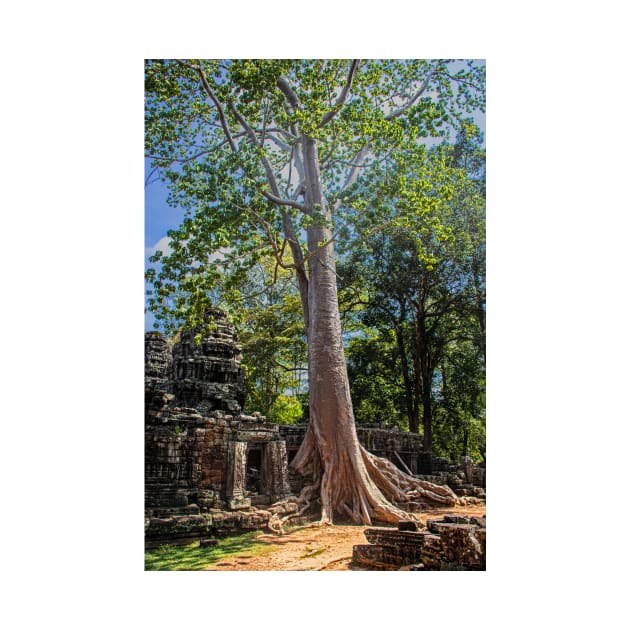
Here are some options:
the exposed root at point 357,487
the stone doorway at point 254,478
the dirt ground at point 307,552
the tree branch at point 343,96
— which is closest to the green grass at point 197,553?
the dirt ground at point 307,552

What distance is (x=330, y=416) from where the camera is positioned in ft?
27.8

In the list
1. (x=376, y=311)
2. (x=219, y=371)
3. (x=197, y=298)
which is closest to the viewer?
(x=197, y=298)

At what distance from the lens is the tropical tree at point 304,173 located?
781 cm

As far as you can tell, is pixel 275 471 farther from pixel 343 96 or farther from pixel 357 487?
pixel 343 96

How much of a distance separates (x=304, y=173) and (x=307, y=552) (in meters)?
5.11

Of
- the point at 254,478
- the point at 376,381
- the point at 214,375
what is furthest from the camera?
the point at 214,375

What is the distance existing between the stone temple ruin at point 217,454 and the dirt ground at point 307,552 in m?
0.35

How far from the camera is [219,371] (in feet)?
34.0

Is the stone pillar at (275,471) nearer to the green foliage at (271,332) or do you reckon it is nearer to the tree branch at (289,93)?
the green foliage at (271,332)

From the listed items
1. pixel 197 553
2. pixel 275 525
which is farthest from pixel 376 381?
pixel 197 553

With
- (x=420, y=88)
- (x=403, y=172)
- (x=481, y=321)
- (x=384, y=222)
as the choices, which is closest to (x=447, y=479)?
(x=481, y=321)

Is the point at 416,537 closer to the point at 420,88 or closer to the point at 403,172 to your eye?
the point at 403,172

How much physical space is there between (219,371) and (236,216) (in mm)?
3380

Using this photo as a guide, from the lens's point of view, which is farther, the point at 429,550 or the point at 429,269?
the point at 429,269
